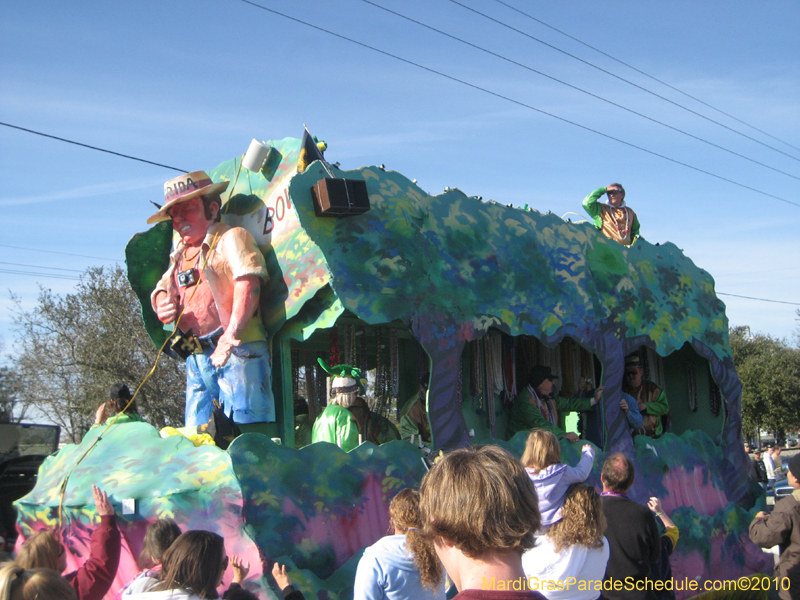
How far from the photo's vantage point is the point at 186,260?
6.19 metres

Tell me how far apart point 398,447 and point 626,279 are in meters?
3.65

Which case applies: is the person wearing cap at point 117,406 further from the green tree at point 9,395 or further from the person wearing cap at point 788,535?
the green tree at point 9,395

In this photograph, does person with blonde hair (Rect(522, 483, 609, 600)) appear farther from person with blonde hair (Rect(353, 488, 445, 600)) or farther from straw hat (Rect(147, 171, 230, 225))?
straw hat (Rect(147, 171, 230, 225))

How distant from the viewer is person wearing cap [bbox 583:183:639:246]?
829cm

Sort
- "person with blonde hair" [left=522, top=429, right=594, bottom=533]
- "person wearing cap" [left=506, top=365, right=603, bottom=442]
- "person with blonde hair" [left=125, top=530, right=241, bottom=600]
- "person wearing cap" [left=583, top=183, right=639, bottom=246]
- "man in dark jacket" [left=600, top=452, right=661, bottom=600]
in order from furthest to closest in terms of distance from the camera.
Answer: "person wearing cap" [left=583, top=183, right=639, bottom=246]
"person wearing cap" [left=506, top=365, right=603, bottom=442]
"person with blonde hair" [left=522, top=429, right=594, bottom=533]
"man in dark jacket" [left=600, top=452, right=661, bottom=600]
"person with blonde hair" [left=125, top=530, right=241, bottom=600]

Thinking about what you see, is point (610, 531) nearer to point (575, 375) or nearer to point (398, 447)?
point (398, 447)

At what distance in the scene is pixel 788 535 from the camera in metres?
4.46

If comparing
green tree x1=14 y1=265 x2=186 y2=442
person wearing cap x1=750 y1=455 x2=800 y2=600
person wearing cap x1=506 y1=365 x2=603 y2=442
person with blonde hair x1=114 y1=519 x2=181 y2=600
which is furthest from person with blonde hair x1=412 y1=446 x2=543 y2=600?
green tree x1=14 y1=265 x2=186 y2=442

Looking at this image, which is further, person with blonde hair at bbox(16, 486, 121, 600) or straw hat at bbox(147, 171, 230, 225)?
straw hat at bbox(147, 171, 230, 225)

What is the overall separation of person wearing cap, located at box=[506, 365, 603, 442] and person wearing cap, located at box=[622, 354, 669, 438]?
1185 mm

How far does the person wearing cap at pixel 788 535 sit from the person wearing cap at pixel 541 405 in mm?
2457

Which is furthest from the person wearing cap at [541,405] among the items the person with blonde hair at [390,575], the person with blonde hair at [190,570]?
the person with blonde hair at [190,570]

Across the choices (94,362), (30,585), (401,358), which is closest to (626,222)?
(401,358)

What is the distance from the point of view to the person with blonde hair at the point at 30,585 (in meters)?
2.42
